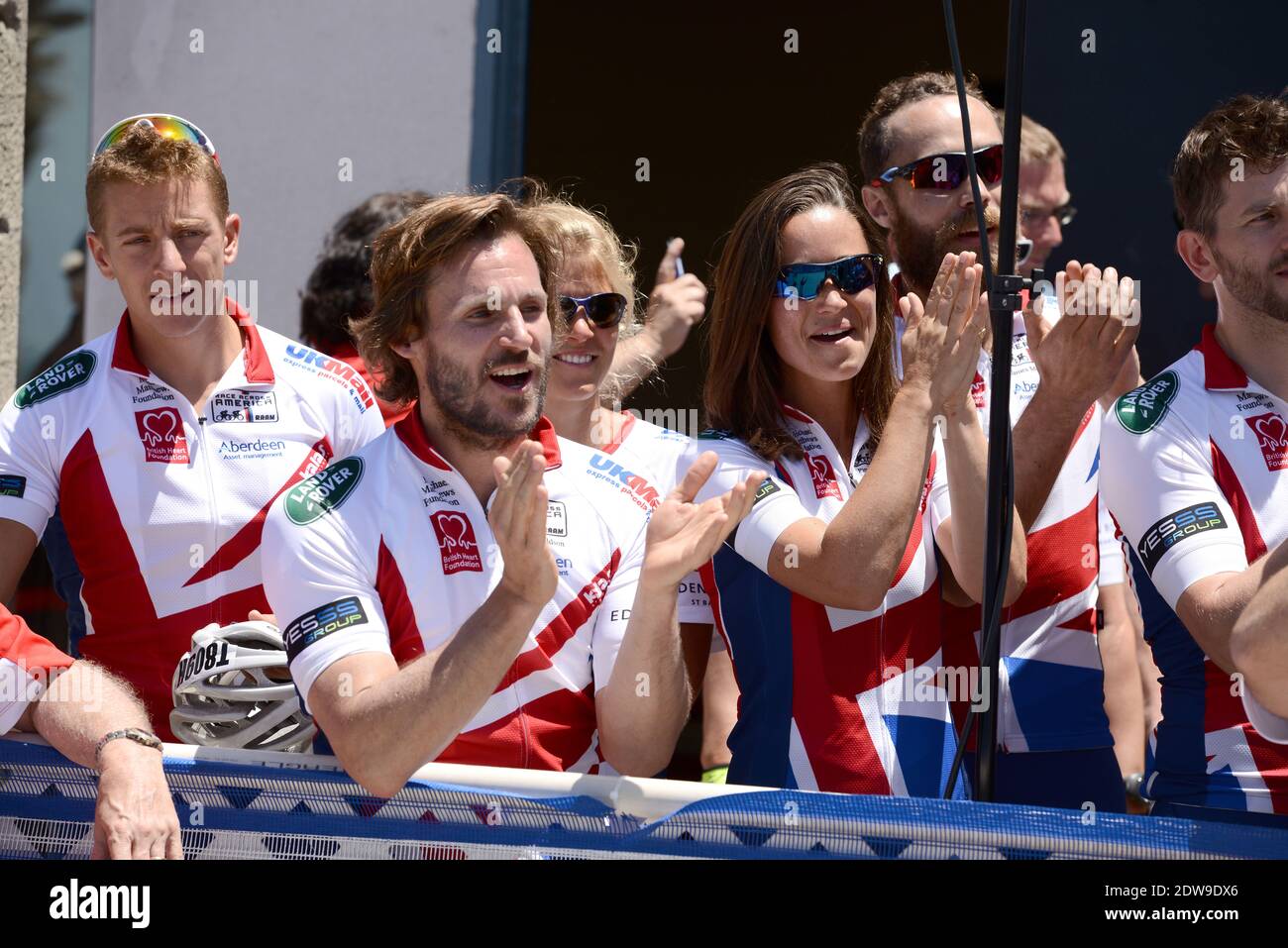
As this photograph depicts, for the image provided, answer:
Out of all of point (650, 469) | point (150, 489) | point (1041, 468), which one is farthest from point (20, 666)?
point (1041, 468)

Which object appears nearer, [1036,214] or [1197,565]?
[1197,565]

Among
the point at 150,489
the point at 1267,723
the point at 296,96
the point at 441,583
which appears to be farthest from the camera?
the point at 296,96

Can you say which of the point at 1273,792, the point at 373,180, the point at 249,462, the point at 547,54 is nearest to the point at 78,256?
the point at 373,180

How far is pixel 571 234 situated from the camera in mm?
3193

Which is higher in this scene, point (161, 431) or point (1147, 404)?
point (1147, 404)

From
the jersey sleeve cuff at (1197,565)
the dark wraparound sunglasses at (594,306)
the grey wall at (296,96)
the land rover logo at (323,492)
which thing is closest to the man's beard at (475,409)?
the land rover logo at (323,492)

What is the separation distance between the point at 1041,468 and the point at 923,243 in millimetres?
635

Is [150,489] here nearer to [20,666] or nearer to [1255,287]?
[20,666]

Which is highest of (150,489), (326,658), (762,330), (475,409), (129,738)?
(762,330)

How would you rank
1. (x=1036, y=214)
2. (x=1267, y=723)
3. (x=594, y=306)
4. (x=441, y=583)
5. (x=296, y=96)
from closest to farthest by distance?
(x=1267, y=723), (x=441, y=583), (x=594, y=306), (x=1036, y=214), (x=296, y=96)

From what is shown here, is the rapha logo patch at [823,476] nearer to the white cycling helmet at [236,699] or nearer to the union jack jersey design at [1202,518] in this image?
the union jack jersey design at [1202,518]

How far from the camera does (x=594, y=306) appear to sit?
3.18m

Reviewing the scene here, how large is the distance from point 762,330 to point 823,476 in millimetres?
294

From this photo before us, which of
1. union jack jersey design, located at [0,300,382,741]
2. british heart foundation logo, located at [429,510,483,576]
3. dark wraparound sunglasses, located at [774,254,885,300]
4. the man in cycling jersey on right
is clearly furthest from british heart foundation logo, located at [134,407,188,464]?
the man in cycling jersey on right
